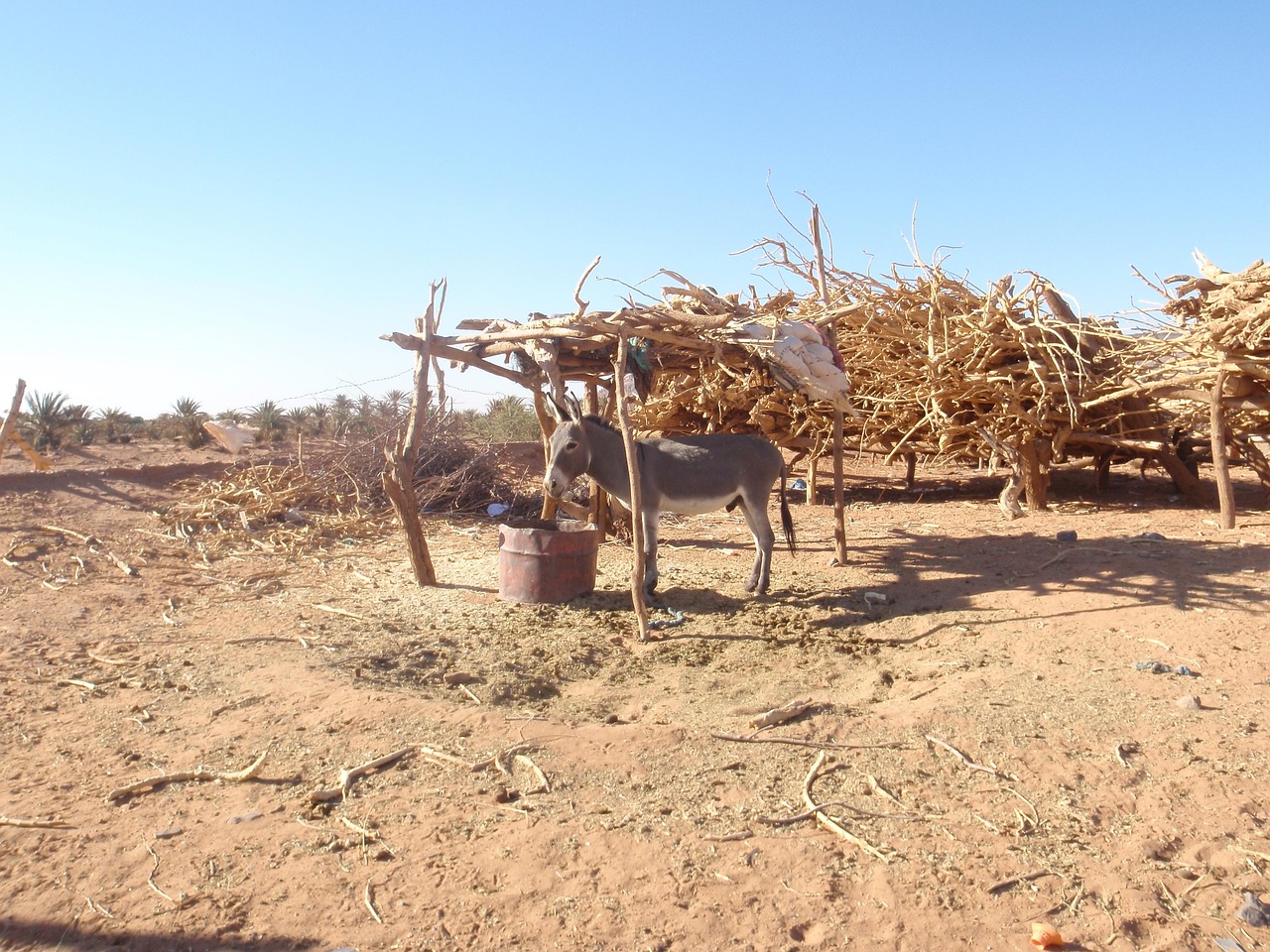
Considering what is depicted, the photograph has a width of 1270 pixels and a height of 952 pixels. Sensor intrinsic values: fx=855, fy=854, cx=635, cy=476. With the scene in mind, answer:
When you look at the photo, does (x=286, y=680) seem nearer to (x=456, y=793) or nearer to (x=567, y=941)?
(x=456, y=793)

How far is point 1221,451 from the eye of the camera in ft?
27.6

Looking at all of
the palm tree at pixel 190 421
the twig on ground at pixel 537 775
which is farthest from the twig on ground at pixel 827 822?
the palm tree at pixel 190 421

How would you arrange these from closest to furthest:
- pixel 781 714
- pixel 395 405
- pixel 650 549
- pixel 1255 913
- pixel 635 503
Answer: pixel 1255 913
pixel 781 714
pixel 635 503
pixel 650 549
pixel 395 405

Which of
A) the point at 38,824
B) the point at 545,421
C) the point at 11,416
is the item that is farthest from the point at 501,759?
the point at 11,416

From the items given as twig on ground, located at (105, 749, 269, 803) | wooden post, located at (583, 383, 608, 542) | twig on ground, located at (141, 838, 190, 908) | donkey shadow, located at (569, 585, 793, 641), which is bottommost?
twig on ground, located at (141, 838, 190, 908)

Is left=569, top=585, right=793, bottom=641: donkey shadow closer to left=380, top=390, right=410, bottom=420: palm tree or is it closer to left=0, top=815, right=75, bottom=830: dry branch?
left=0, top=815, right=75, bottom=830: dry branch

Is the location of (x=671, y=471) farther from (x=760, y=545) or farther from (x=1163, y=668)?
(x=1163, y=668)

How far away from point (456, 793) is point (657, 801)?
852 mm

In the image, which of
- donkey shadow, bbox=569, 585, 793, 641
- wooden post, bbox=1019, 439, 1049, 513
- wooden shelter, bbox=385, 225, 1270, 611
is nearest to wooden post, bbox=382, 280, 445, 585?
wooden shelter, bbox=385, 225, 1270, 611

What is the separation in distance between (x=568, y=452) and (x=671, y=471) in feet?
2.88

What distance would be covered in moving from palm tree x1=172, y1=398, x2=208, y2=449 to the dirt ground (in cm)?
930

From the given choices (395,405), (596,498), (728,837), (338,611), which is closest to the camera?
(728,837)

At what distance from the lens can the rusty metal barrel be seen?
6688 mm

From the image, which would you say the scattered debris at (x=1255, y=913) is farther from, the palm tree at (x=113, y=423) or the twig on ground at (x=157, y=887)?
the palm tree at (x=113, y=423)
